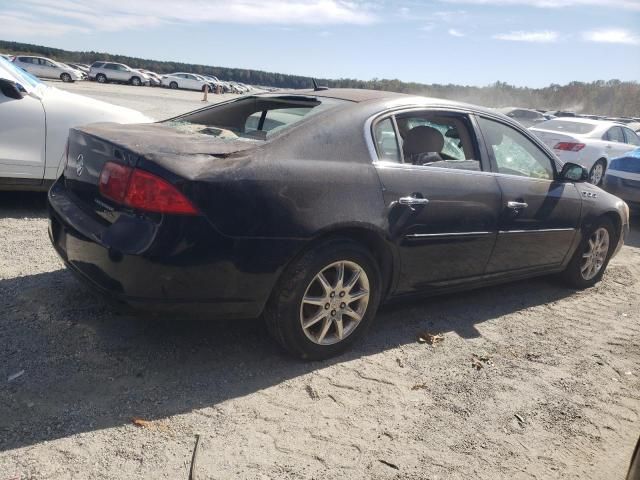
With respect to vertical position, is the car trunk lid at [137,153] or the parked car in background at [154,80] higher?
the parked car in background at [154,80]

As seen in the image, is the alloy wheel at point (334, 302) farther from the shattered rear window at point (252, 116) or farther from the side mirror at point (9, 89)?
the side mirror at point (9, 89)

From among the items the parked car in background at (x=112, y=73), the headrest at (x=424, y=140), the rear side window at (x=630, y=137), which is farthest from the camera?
the parked car in background at (x=112, y=73)

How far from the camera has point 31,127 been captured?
5383 mm

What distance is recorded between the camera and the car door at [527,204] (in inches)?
165

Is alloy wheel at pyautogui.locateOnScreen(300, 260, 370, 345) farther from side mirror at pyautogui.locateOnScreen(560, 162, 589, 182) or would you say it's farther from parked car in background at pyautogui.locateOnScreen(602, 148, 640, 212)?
parked car in background at pyautogui.locateOnScreen(602, 148, 640, 212)

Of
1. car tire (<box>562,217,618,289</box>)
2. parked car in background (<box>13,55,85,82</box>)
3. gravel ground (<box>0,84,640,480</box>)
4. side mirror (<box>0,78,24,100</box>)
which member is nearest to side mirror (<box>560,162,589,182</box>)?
car tire (<box>562,217,618,289</box>)

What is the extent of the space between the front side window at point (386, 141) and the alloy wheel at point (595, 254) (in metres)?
2.62

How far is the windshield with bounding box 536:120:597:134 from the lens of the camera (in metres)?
12.6

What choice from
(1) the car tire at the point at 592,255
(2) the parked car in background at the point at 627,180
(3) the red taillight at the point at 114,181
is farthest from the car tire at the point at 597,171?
(3) the red taillight at the point at 114,181

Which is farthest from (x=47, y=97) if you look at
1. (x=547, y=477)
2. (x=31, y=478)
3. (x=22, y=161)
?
(x=547, y=477)

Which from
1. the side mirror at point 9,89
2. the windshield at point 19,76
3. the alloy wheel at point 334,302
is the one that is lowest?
the alloy wheel at point 334,302

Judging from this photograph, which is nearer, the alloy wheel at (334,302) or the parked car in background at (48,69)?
the alloy wheel at (334,302)

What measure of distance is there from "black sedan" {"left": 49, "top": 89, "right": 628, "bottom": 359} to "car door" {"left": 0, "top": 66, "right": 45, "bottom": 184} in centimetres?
198

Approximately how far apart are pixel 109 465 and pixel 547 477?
75.9 inches
